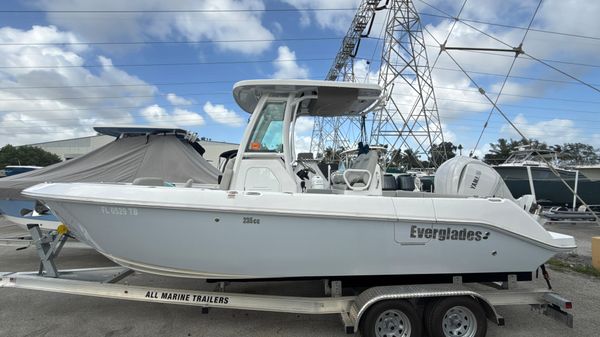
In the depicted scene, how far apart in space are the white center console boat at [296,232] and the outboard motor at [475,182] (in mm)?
599

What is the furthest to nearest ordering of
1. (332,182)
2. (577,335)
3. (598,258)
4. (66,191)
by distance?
(598,258) < (332,182) < (577,335) < (66,191)

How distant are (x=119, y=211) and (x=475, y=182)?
3.69m

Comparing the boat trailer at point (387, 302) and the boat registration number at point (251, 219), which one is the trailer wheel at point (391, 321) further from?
the boat registration number at point (251, 219)

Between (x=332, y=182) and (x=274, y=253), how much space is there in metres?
1.50

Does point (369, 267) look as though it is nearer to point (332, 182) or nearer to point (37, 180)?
point (332, 182)

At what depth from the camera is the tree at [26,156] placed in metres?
52.7

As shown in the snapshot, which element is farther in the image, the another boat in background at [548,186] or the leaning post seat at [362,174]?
the another boat in background at [548,186]

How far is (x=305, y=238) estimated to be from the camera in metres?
3.29

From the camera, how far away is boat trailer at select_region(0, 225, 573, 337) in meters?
3.36

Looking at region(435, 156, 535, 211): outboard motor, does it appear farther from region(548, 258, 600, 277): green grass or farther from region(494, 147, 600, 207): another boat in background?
region(494, 147, 600, 207): another boat in background

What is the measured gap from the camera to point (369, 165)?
397 cm

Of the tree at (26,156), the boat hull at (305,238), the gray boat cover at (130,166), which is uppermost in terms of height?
the tree at (26,156)

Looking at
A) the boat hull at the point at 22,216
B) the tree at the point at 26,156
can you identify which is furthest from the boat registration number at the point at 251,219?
the tree at the point at 26,156

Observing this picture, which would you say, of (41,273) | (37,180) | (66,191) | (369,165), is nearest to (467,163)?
(369,165)
